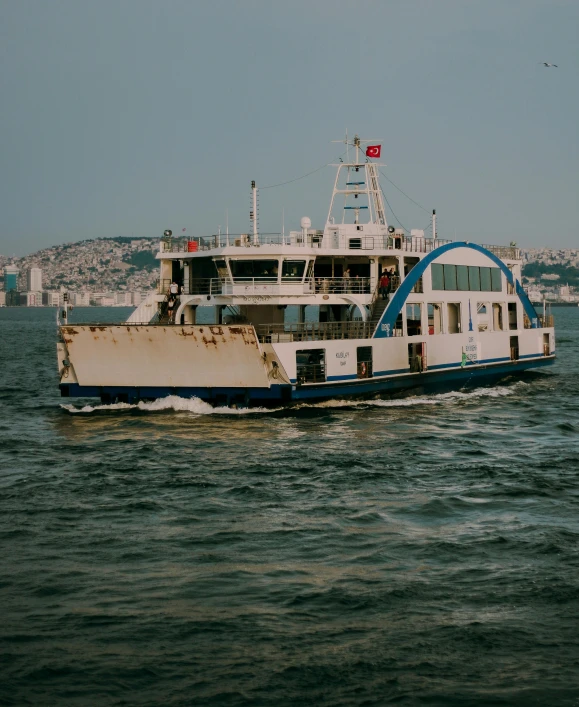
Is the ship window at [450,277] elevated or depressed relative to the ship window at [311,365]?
elevated

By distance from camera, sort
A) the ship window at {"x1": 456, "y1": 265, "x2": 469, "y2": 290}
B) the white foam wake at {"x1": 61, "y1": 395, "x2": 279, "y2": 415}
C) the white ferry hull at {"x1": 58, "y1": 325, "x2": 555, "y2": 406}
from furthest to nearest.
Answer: the ship window at {"x1": 456, "y1": 265, "x2": 469, "y2": 290}, the white foam wake at {"x1": 61, "y1": 395, "x2": 279, "y2": 415}, the white ferry hull at {"x1": 58, "y1": 325, "x2": 555, "y2": 406}

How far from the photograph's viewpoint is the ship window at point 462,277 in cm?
3875

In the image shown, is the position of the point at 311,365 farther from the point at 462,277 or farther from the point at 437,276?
the point at 462,277

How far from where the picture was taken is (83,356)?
30328mm

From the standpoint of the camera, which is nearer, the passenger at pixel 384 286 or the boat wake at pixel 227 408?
the boat wake at pixel 227 408

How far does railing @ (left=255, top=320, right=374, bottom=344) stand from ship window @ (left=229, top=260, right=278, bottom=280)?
5.57 feet

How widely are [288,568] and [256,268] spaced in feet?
62.9

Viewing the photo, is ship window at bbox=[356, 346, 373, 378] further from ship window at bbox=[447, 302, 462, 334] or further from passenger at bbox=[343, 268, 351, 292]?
ship window at bbox=[447, 302, 462, 334]

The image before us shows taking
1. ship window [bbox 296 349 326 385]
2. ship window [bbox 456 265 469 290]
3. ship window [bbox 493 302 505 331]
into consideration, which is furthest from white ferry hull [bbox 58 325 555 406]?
ship window [bbox 493 302 505 331]

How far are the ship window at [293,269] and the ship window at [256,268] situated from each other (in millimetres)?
339

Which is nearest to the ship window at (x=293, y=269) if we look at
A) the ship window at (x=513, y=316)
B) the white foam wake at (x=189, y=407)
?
the white foam wake at (x=189, y=407)

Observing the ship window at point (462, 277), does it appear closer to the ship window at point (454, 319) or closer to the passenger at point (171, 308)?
the ship window at point (454, 319)

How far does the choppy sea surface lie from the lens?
11.3 m

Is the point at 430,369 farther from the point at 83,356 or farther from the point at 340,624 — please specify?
the point at 340,624
